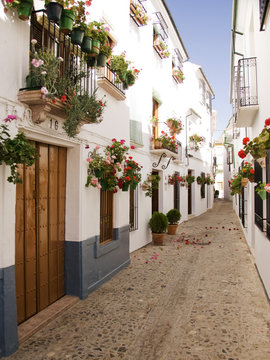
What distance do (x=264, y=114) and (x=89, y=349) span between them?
4798 mm

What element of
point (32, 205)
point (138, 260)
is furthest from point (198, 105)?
point (32, 205)

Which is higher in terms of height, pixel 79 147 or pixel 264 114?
pixel 264 114

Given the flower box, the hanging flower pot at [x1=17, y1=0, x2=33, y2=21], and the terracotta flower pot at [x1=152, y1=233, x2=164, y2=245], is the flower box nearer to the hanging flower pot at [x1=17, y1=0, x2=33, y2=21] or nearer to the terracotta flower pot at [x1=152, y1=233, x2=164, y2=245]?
the hanging flower pot at [x1=17, y1=0, x2=33, y2=21]

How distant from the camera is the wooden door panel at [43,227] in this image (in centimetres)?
441

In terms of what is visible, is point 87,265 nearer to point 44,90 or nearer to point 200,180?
point 44,90

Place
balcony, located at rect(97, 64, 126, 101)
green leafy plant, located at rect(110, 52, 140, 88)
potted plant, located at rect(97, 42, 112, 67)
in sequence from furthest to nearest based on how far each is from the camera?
green leafy plant, located at rect(110, 52, 140, 88) → balcony, located at rect(97, 64, 126, 101) → potted plant, located at rect(97, 42, 112, 67)

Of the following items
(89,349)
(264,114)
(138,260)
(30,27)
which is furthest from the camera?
(138,260)

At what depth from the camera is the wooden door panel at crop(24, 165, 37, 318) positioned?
410cm

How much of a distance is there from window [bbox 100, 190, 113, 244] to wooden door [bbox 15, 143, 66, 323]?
4.20 ft

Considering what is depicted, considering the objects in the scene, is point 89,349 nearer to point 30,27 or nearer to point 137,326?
point 137,326

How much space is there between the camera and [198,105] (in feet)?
63.8

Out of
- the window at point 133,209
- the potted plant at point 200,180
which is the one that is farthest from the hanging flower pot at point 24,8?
the potted plant at point 200,180

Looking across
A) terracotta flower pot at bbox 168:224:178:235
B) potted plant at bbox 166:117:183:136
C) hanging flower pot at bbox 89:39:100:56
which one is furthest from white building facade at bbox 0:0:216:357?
terracotta flower pot at bbox 168:224:178:235

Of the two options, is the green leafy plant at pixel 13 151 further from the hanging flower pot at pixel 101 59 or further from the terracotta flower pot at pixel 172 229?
the terracotta flower pot at pixel 172 229
